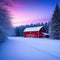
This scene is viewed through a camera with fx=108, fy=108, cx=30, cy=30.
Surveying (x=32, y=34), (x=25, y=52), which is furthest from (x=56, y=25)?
(x=25, y=52)

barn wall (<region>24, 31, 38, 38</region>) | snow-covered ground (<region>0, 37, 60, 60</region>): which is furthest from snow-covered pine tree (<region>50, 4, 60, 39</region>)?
snow-covered ground (<region>0, 37, 60, 60</region>)

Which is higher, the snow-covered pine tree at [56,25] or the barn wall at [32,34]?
the snow-covered pine tree at [56,25]

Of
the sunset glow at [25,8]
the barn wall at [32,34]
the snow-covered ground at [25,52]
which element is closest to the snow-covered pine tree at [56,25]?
the barn wall at [32,34]

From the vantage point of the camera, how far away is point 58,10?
866 inches

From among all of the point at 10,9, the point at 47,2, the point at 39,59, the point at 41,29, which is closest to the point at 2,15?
the point at 10,9

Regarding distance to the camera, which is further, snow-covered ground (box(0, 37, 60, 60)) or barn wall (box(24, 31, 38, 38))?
barn wall (box(24, 31, 38, 38))

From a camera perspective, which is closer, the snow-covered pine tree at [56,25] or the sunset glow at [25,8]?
the sunset glow at [25,8]

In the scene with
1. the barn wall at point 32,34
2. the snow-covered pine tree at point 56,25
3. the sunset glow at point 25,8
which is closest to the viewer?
the sunset glow at point 25,8

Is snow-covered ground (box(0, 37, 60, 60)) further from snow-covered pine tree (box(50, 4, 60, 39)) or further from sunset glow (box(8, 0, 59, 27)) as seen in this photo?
snow-covered pine tree (box(50, 4, 60, 39))

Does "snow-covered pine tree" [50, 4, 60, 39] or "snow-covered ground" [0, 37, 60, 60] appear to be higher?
"snow-covered pine tree" [50, 4, 60, 39]

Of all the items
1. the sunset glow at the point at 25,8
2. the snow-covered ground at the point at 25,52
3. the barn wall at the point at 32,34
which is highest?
the sunset glow at the point at 25,8

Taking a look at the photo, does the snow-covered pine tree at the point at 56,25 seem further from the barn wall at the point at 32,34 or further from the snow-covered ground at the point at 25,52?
the snow-covered ground at the point at 25,52

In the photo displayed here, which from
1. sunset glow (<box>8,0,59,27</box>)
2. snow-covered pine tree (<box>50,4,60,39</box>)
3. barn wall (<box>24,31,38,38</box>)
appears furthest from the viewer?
barn wall (<box>24,31,38,38</box>)

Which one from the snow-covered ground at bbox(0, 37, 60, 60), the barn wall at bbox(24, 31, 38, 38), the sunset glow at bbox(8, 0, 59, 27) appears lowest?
the snow-covered ground at bbox(0, 37, 60, 60)
